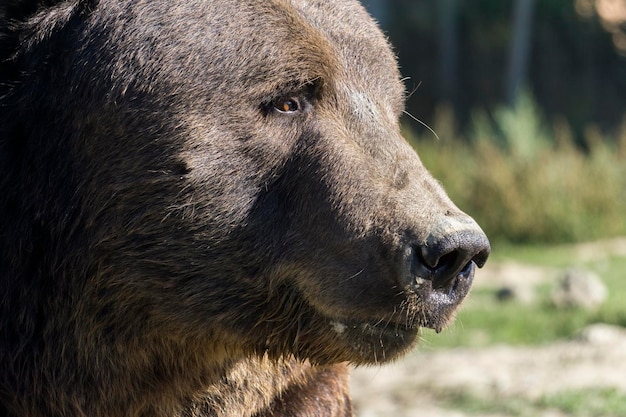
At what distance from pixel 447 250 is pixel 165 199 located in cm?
89

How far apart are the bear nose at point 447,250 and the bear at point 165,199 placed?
197 millimetres

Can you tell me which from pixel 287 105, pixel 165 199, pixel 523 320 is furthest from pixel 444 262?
pixel 523 320

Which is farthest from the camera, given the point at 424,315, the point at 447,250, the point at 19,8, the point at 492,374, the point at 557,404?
the point at 492,374

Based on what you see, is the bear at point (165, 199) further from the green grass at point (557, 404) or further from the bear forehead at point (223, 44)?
the green grass at point (557, 404)

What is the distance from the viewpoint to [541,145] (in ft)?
45.9

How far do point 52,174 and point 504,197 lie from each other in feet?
34.2

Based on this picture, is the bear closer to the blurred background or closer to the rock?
the blurred background

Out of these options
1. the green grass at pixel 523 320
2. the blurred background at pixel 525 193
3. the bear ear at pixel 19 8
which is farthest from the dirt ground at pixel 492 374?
the bear ear at pixel 19 8

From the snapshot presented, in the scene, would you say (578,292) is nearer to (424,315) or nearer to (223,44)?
(424,315)

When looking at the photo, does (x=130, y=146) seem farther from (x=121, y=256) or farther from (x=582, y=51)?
(x=582, y=51)

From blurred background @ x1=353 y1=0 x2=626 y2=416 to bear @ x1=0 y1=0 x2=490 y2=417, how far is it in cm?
66

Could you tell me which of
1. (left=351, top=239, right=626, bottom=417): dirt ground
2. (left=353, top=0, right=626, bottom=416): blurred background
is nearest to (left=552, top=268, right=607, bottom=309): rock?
(left=353, top=0, right=626, bottom=416): blurred background

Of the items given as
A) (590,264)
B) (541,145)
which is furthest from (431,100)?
(590,264)

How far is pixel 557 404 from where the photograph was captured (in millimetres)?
5727
